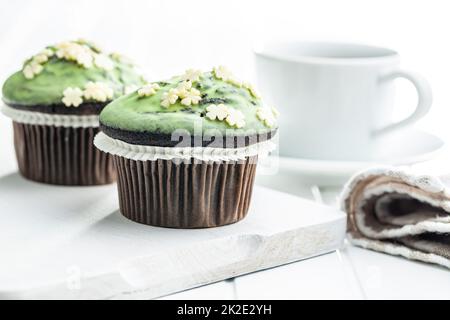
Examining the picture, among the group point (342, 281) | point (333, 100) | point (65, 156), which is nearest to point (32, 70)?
point (65, 156)

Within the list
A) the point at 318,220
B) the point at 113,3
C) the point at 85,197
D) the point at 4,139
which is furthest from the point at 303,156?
the point at 113,3

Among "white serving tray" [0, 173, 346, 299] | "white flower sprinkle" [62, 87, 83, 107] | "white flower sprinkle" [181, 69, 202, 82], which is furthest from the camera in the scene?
"white flower sprinkle" [62, 87, 83, 107]

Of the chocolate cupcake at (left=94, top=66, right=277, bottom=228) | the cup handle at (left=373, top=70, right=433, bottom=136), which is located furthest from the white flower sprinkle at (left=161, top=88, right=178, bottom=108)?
the cup handle at (left=373, top=70, right=433, bottom=136)

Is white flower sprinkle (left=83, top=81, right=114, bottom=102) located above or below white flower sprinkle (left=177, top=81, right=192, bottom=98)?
below

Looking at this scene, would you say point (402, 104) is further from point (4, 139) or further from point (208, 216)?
point (208, 216)

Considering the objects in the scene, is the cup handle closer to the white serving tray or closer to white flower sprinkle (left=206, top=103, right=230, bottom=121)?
the white serving tray

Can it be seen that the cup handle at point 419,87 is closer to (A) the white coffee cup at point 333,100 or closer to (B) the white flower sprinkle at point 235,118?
(A) the white coffee cup at point 333,100

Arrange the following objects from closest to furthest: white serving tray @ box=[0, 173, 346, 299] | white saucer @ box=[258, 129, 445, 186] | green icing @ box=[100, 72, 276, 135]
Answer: white serving tray @ box=[0, 173, 346, 299] < green icing @ box=[100, 72, 276, 135] < white saucer @ box=[258, 129, 445, 186]

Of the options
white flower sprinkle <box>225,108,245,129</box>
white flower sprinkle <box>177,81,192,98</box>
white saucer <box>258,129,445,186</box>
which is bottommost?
white saucer <box>258,129,445,186</box>
